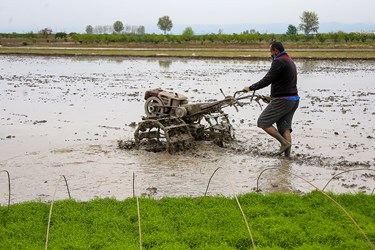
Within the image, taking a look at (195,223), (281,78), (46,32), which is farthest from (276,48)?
(46,32)

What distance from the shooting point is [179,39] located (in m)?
67.8

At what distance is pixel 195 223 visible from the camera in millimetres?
5832

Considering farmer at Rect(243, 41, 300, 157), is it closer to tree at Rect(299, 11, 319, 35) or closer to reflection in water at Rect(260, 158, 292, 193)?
reflection in water at Rect(260, 158, 292, 193)

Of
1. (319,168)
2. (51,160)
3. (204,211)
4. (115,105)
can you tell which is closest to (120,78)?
(115,105)

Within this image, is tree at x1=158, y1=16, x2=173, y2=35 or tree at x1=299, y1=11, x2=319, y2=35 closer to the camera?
tree at x1=299, y1=11, x2=319, y2=35

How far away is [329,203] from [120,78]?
19.9 meters

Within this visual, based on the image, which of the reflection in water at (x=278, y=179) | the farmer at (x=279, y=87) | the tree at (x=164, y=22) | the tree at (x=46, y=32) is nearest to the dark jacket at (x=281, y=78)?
the farmer at (x=279, y=87)

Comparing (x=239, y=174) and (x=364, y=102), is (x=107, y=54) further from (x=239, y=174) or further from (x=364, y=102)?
(x=239, y=174)

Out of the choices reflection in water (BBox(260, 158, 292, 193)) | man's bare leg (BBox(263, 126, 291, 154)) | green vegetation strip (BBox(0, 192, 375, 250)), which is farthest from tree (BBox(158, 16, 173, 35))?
green vegetation strip (BBox(0, 192, 375, 250))

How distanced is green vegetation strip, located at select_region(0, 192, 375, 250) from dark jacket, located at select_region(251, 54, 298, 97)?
2.54 m

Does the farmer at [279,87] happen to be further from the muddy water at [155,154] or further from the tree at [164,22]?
the tree at [164,22]

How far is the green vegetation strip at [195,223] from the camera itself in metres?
5.32

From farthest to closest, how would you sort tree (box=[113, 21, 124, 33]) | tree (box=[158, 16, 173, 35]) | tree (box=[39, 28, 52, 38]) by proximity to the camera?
tree (box=[113, 21, 124, 33]) → tree (box=[158, 16, 173, 35]) → tree (box=[39, 28, 52, 38])

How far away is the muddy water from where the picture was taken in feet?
24.9
